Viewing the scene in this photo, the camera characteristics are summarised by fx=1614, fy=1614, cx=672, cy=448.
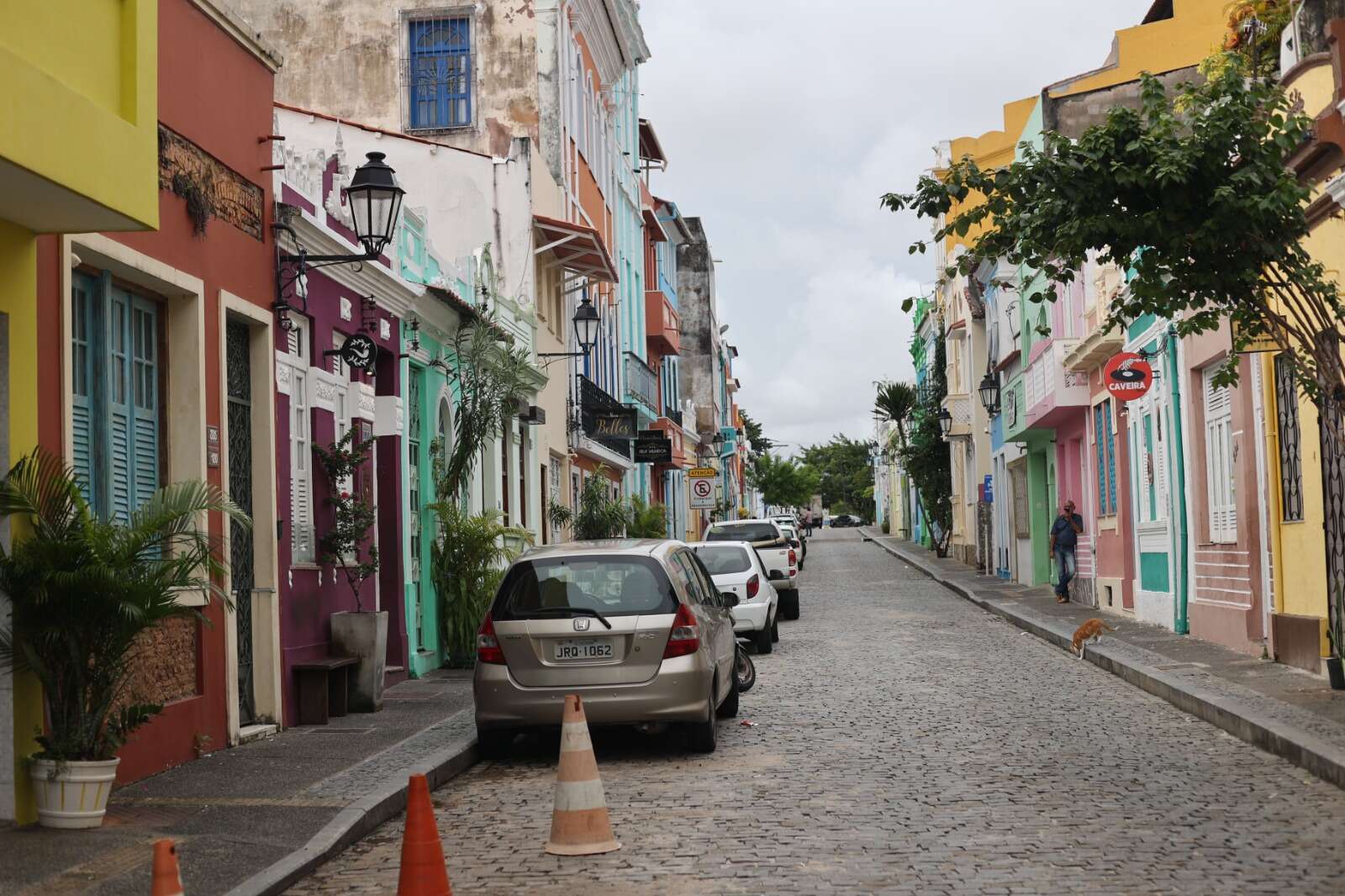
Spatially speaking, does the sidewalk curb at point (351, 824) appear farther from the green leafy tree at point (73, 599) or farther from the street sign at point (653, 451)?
the street sign at point (653, 451)

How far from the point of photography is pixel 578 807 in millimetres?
8008

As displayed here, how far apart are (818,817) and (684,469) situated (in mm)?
45831

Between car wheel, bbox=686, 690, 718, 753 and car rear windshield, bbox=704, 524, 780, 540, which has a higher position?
car rear windshield, bbox=704, 524, 780, 540

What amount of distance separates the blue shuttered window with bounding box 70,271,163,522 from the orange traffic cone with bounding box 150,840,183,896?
5114 millimetres

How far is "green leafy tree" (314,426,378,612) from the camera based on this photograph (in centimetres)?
1429

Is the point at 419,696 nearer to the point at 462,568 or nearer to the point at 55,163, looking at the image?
the point at 462,568

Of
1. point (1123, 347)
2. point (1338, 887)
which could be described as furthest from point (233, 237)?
point (1123, 347)

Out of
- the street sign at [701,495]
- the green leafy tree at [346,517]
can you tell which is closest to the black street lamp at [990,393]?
the street sign at [701,495]

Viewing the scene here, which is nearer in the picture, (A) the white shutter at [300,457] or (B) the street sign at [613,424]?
(A) the white shutter at [300,457]

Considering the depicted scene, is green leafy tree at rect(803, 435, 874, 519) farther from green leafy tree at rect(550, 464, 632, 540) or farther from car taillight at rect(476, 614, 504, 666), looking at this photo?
car taillight at rect(476, 614, 504, 666)

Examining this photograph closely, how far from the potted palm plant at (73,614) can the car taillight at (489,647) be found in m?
3.03

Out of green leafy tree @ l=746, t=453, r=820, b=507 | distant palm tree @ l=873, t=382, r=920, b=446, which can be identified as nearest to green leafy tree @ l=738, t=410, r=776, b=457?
green leafy tree @ l=746, t=453, r=820, b=507

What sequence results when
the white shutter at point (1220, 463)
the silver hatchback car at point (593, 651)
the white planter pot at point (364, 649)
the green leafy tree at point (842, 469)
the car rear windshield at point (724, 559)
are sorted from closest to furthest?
the silver hatchback car at point (593, 651) → the white planter pot at point (364, 649) → the white shutter at point (1220, 463) → the car rear windshield at point (724, 559) → the green leafy tree at point (842, 469)

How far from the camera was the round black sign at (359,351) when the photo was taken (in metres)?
14.5
